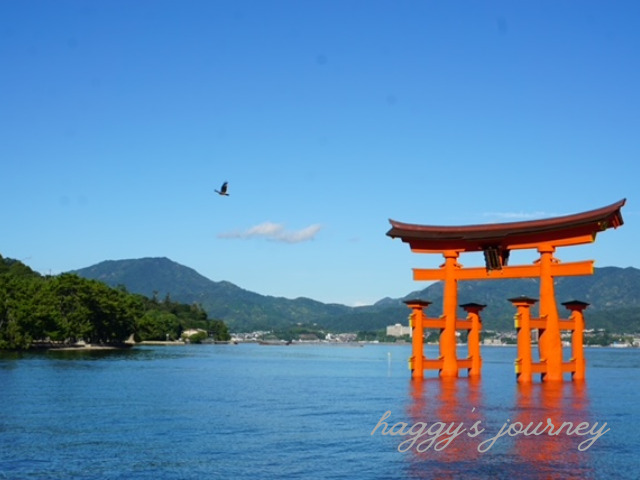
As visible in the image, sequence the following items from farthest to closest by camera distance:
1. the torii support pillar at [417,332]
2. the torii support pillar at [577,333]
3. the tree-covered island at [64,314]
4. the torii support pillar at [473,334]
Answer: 1. the tree-covered island at [64,314]
2. the torii support pillar at [473,334]
3. the torii support pillar at [577,333]
4. the torii support pillar at [417,332]

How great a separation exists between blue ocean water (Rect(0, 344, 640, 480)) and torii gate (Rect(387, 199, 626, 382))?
6.13 feet

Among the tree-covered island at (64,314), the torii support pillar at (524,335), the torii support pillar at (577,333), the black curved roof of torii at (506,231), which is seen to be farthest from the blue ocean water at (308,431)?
the tree-covered island at (64,314)

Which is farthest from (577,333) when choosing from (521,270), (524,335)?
(521,270)

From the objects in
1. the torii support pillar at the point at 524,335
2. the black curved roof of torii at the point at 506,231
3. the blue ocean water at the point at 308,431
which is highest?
the black curved roof of torii at the point at 506,231

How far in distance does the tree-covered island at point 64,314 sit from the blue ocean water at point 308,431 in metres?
40.9

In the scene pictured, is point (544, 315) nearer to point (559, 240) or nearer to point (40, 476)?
point (559, 240)

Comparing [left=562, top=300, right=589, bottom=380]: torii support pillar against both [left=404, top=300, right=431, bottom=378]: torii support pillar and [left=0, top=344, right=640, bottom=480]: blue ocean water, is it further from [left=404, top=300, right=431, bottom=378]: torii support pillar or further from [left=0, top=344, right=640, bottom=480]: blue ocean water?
[left=404, top=300, right=431, bottom=378]: torii support pillar

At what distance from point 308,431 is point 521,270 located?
2053 centimetres

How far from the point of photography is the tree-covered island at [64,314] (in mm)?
84312

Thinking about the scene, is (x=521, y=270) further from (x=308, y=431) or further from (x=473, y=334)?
(x=308, y=431)

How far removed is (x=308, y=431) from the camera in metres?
26.8

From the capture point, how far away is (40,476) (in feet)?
61.8

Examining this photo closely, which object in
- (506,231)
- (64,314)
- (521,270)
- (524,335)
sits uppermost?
(506,231)

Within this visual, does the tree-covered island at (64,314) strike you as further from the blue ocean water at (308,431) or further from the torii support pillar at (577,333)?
the torii support pillar at (577,333)
